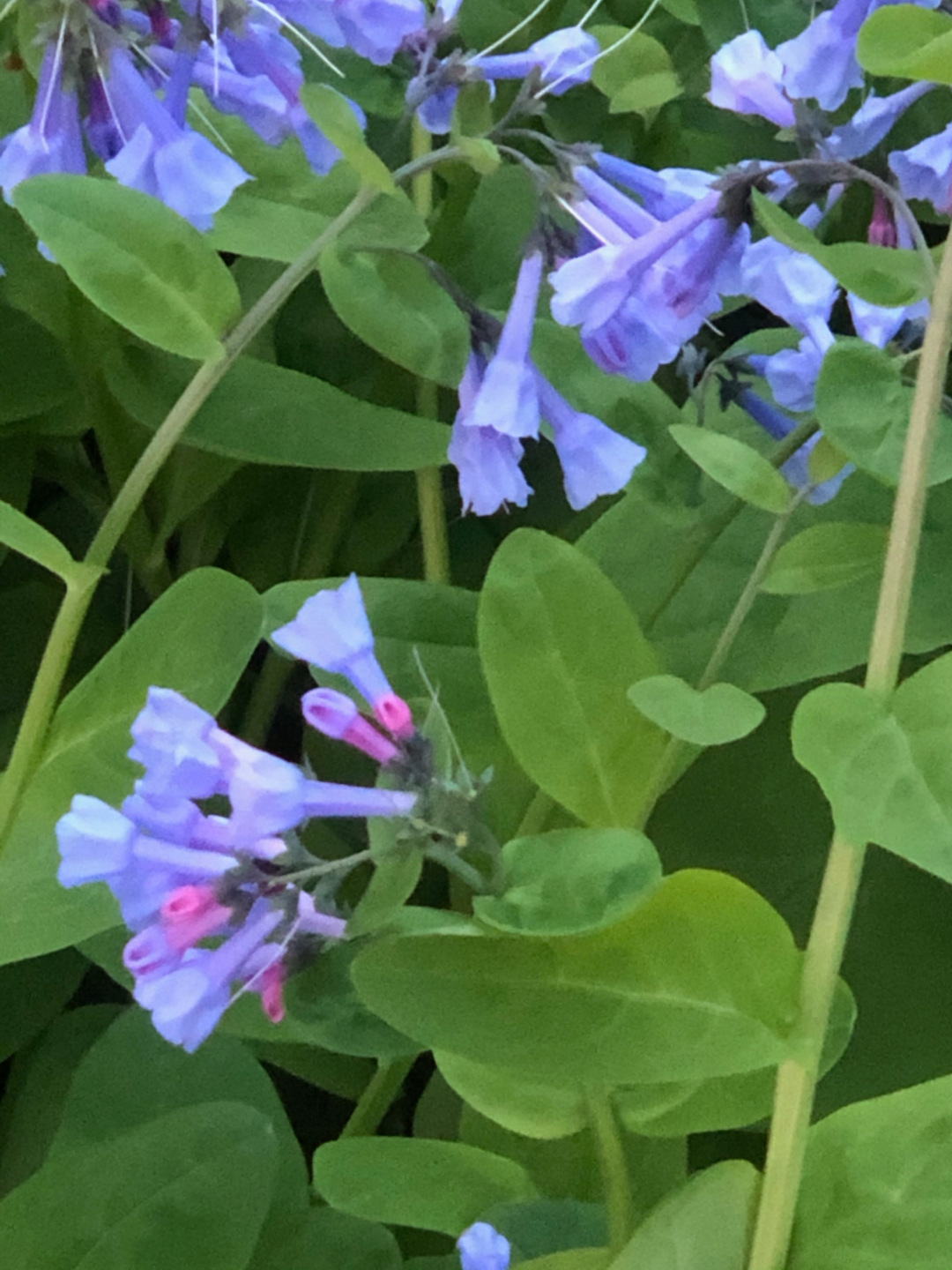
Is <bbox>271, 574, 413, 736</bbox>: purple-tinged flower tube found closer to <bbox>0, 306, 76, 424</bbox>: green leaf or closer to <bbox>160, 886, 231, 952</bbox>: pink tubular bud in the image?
<bbox>160, 886, 231, 952</bbox>: pink tubular bud

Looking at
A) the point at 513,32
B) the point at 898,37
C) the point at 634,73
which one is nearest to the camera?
the point at 898,37

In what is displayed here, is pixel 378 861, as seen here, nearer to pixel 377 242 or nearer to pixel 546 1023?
pixel 546 1023

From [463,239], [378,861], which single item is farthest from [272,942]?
[463,239]

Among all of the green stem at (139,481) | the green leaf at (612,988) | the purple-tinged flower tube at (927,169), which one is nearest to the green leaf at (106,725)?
the green stem at (139,481)

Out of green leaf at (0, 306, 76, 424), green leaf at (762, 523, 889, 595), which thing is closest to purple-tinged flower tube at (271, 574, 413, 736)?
green leaf at (762, 523, 889, 595)

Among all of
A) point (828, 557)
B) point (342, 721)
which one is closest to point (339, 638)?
point (342, 721)

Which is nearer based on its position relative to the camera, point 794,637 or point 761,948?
point 761,948

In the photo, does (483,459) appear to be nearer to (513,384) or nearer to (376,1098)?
(513,384)
